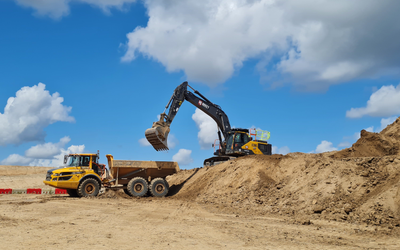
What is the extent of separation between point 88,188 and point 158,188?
166 inches

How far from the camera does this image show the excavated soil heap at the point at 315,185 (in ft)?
37.1

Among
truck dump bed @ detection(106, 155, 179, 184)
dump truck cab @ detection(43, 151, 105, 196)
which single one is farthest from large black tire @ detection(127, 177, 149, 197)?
dump truck cab @ detection(43, 151, 105, 196)

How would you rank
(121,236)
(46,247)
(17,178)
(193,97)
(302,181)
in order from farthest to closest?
(17,178), (193,97), (302,181), (121,236), (46,247)

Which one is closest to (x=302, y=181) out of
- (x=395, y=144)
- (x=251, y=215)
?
(x=251, y=215)

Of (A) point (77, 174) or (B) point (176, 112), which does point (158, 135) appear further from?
(A) point (77, 174)

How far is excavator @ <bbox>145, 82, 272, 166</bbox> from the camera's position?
2008cm

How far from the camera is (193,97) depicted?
74.8ft

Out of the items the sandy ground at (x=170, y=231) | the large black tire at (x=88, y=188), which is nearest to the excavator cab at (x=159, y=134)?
the large black tire at (x=88, y=188)

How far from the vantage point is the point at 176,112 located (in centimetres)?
2120

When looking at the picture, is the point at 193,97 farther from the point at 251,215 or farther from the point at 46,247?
the point at 46,247

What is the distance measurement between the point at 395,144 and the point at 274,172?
23.3ft

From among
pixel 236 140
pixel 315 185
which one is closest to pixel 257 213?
pixel 315 185

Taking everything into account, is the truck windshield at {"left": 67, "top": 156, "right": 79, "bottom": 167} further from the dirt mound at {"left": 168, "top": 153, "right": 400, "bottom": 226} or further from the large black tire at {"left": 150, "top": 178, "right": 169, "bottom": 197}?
the dirt mound at {"left": 168, "top": 153, "right": 400, "bottom": 226}

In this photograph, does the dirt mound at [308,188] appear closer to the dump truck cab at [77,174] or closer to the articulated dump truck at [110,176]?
the articulated dump truck at [110,176]
